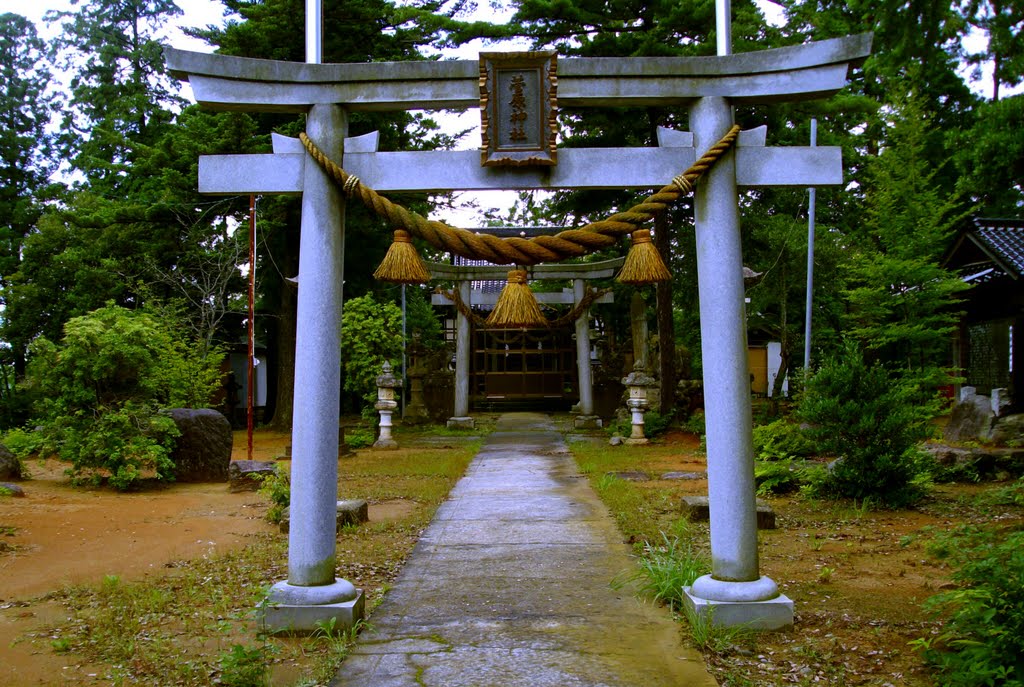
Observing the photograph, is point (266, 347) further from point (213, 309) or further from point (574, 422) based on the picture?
point (574, 422)

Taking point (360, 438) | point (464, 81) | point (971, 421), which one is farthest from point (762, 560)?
point (360, 438)

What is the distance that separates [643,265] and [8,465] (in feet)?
31.7

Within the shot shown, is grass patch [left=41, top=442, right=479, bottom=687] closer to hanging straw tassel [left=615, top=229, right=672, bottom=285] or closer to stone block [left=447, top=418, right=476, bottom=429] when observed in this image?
hanging straw tassel [left=615, top=229, right=672, bottom=285]

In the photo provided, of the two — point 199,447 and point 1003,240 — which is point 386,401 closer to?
point 199,447

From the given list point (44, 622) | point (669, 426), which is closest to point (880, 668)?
point (44, 622)

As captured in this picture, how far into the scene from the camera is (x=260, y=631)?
Answer: 15.3ft

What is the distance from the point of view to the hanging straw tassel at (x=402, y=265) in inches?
199

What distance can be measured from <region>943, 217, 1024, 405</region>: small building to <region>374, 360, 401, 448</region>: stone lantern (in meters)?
11.3

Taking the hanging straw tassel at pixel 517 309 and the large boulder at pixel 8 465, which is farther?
the large boulder at pixel 8 465

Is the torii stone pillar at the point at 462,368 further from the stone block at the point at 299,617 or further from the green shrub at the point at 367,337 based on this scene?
the stone block at the point at 299,617

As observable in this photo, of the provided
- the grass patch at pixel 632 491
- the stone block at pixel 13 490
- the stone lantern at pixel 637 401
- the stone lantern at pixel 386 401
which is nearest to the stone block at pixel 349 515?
the grass patch at pixel 632 491

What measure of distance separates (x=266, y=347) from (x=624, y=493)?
1937 centimetres

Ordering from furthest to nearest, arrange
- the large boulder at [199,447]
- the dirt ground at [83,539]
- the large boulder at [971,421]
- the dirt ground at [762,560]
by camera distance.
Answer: the large boulder at [971,421] < the large boulder at [199,447] < the dirt ground at [83,539] < the dirt ground at [762,560]

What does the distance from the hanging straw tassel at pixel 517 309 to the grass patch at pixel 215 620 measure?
203 centimetres
